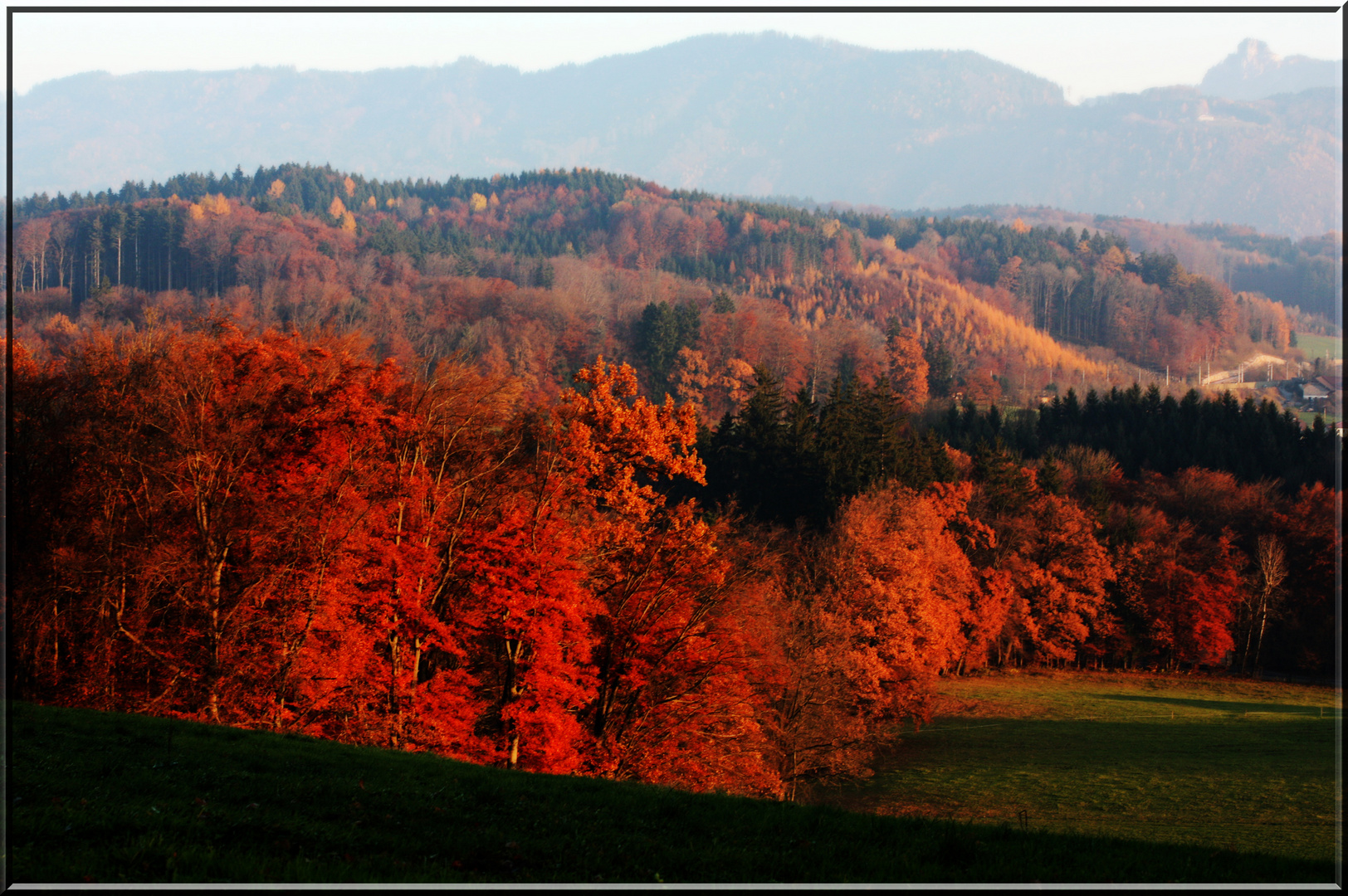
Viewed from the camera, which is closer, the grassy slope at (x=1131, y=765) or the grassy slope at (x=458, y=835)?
the grassy slope at (x=458, y=835)

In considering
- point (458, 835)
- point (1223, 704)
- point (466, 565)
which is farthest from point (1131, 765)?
point (458, 835)

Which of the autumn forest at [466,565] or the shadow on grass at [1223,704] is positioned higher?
the autumn forest at [466,565]

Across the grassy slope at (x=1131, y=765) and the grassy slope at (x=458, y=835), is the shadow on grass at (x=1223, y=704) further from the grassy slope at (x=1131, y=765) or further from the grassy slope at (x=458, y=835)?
the grassy slope at (x=458, y=835)

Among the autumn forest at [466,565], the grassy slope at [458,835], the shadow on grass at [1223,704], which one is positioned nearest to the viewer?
the grassy slope at [458,835]

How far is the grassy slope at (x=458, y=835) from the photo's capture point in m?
10.2

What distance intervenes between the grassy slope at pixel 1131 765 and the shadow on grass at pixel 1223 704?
0.61 feet

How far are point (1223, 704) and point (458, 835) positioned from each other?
242 ft

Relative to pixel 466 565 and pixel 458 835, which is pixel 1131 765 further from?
pixel 458 835

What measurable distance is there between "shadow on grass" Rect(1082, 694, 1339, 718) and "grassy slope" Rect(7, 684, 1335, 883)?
2551 inches

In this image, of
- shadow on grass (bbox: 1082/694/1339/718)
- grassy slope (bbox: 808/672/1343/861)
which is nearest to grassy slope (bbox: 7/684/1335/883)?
grassy slope (bbox: 808/672/1343/861)

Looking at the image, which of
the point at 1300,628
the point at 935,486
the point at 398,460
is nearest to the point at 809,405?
the point at 935,486

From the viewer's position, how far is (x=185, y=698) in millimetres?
29047

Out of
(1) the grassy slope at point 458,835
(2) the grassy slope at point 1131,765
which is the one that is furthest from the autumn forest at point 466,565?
(1) the grassy slope at point 458,835

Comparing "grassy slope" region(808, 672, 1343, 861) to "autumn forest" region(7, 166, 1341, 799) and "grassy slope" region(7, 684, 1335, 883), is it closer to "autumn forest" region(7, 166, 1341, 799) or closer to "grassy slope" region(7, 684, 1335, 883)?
"autumn forest" region(7, 166, 1341, 799)
